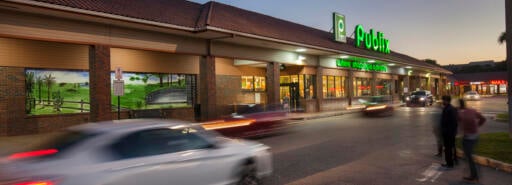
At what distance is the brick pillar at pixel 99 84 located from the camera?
16.7m

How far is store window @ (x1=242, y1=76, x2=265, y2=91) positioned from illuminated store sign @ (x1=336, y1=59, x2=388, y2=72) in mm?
8436

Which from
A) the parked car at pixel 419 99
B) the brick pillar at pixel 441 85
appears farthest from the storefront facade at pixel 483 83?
the parked car at pixel 419 99

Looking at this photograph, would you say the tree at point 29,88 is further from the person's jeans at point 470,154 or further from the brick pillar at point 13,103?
the person's jeans at point 470,154

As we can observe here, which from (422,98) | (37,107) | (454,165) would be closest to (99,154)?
(454,165)

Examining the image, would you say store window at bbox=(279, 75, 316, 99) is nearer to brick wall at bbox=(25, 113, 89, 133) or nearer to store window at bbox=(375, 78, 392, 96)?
store window at bbox=(375, 78, 392, 96)

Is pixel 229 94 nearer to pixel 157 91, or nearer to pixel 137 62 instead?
pixel 157 91

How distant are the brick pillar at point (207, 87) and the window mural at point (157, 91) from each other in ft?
5.70

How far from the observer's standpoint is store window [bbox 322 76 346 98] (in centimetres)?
3416

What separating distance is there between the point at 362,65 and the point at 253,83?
15338mm

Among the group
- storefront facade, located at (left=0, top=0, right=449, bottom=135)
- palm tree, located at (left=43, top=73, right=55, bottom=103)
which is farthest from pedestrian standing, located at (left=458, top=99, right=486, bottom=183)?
palm tree, located at (left=43, top=73, right=55, bottom=103)

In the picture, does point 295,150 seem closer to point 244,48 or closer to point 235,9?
point 244,48

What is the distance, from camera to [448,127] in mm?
8750

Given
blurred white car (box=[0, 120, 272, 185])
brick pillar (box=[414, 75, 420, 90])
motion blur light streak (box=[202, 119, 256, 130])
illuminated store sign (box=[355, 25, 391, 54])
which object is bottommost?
motion blur light streak (box=[202, 119, 256, 130])

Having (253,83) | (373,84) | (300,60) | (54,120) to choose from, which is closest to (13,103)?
(54,120)
